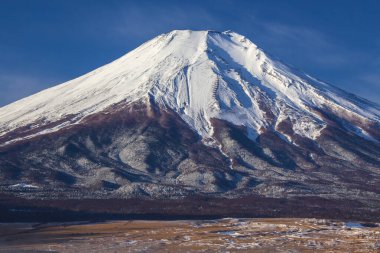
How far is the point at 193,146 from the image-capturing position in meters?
142

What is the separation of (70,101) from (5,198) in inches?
3368

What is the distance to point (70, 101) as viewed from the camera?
179625mm

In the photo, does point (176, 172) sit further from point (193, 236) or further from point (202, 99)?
point (193, 236)

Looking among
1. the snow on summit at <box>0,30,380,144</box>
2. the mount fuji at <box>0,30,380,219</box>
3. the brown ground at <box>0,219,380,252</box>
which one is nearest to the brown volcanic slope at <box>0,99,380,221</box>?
the mount fuji at <box>0,30,380,219</box>

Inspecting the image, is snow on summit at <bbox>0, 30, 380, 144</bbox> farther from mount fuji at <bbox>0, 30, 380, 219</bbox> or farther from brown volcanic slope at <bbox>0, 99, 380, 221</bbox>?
brown volcanic slope at <bbox>0, 99, 380, 221</bbox>

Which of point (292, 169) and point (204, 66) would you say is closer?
point (292, 169)

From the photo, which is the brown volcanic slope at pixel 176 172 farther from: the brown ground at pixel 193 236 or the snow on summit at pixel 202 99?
the brown ground at pixel 193 236

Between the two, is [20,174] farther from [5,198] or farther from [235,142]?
[235,142]

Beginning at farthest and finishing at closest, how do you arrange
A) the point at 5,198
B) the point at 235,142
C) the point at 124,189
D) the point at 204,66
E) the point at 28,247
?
the point at 204,66 → the point at 235,142 → the point at 124,189 → the point at 5,198 → the point at 28,247

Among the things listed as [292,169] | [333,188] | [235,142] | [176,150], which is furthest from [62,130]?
[333,188]

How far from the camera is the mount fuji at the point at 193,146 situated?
104 metres

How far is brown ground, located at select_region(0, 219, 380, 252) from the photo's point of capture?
2253 inches

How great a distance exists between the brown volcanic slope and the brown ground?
9615mm

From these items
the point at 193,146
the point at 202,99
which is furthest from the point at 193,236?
the point at 202,99
